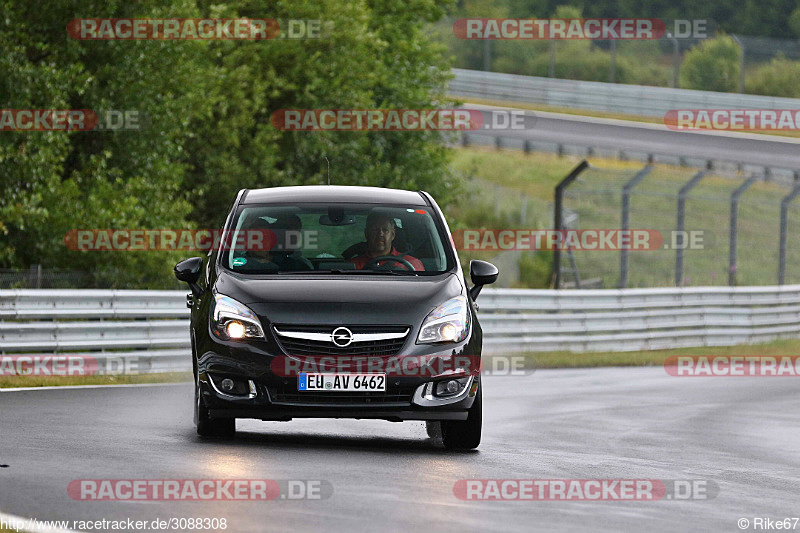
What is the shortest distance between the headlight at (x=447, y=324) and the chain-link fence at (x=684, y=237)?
1700cm

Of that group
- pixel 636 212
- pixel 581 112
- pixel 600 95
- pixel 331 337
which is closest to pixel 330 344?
pixel 331 337

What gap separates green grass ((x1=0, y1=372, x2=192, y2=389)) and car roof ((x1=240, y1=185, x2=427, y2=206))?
206 inches

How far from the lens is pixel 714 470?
10242mm

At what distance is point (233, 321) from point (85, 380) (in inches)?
277

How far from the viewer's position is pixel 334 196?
1102cm

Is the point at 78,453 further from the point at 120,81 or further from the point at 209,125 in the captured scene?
the point at 209,125

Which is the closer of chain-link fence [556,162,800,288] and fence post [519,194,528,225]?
chain-link fence [556,162,800,288]

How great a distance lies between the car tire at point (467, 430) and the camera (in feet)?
33.9

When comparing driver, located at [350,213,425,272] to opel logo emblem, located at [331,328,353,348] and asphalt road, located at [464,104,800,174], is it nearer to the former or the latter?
opel logo emblem, located at [331,328,353,348]

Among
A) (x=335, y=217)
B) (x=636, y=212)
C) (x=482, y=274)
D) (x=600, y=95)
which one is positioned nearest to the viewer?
(x=482, y=274)

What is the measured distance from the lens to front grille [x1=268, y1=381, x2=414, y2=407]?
32.0 ft

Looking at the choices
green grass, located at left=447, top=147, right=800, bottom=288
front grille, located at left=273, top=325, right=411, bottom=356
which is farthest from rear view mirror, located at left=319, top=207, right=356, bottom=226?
green grass, located at left=447, top=147, right=800, bottom=288

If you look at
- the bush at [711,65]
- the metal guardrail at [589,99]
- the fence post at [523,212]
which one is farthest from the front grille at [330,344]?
the bush at [711,65]

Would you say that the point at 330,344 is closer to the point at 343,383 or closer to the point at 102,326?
the point at 343,383
